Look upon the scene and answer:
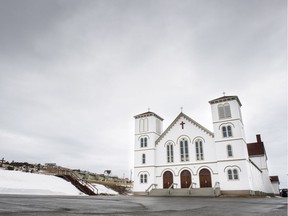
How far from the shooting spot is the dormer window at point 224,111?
35.0 metres

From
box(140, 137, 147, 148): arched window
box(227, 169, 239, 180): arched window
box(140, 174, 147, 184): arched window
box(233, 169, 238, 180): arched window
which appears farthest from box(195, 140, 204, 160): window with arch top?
box(140, 174, 147, 184): arched window

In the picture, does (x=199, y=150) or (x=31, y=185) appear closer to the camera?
(x=31, y=185)

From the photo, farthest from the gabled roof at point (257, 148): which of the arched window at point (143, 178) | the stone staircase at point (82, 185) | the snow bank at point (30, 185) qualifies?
the snow bank at point (30, 185)

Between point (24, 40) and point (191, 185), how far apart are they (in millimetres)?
27336

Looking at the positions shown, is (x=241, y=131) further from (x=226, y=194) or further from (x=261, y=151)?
(x=261, y=151)

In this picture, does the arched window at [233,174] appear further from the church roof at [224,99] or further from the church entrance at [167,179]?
the church roof at [224,99]

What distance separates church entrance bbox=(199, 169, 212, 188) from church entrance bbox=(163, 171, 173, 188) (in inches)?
196

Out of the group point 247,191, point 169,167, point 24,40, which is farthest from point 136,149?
point 24,40

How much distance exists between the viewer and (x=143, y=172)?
39.7 metres

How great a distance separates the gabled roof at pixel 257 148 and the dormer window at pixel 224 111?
994 inches

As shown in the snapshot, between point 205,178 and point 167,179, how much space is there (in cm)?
629

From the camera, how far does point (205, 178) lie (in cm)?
3434

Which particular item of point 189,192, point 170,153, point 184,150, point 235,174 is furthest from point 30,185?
point 235,174

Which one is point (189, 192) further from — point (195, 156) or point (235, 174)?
point (235, 174)
